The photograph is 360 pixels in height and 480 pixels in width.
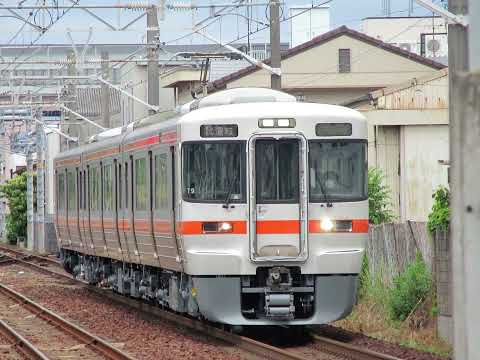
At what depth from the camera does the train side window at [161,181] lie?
15.4 meters

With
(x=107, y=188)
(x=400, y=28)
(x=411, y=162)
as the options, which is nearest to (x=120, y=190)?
(x=107, y=188)

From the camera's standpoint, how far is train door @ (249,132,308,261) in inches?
543

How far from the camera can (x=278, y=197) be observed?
550 inches

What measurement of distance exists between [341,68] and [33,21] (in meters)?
17.6

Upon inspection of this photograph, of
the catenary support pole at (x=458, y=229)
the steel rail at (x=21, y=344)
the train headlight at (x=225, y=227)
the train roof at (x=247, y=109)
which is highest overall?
the train roof at (x=247, y=109)

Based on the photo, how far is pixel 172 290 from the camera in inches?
639

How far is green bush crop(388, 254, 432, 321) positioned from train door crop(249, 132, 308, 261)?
1997mm

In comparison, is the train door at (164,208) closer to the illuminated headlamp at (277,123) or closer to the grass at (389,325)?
the illuminated headlamp at (277,123)

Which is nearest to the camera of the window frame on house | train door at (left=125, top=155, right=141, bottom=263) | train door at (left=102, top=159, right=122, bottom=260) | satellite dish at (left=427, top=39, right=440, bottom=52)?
train door at (left=125, top=155, right=141, bottom=263)

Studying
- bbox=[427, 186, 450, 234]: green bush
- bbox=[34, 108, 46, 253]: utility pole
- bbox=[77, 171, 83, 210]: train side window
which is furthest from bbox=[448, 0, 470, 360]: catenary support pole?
bbox=[34, 108, 46, 253]: utility pole

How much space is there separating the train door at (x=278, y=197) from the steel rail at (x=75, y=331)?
6.26ft

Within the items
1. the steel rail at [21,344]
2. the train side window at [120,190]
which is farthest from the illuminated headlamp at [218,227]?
the train side window at [120,190]

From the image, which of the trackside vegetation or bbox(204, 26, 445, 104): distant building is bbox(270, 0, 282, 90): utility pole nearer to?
the trackside vegetation

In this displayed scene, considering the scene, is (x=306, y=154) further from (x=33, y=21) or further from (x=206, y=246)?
(x=33, y=21)
